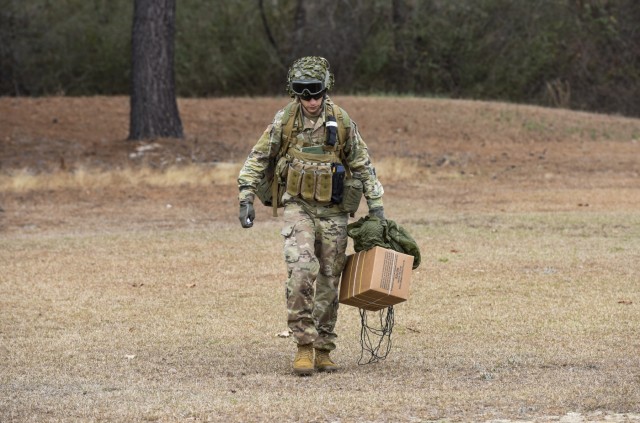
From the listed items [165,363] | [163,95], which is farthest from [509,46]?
[165,363]

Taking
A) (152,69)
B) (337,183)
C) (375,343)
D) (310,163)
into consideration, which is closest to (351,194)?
(337,183)

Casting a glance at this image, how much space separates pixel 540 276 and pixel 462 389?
4.73 metres

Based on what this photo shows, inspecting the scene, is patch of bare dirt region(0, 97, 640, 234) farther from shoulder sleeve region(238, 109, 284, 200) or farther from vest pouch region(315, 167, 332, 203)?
vest pouch region(315, 167, 332, 203)

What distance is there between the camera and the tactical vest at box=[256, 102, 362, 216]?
769 centimetres

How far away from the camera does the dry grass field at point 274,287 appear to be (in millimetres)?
7066

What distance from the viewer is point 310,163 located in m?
7.73

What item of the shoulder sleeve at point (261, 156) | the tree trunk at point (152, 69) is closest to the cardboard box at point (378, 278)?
the shoulder sleeve at point (261, 156)

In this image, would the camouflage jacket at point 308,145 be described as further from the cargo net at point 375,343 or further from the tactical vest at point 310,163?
the cargo net at point 375,343

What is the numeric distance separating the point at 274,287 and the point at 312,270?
3972mm

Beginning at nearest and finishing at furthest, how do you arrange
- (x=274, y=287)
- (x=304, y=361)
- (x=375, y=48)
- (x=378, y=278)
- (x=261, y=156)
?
(x=378, y=278)
(x=304, y=361)
(x=261, y=156)
(x=274, y=287)
(x=375, y=48)

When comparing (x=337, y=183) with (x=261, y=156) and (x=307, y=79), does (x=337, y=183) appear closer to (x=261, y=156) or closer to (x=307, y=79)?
(x=261, y=156)

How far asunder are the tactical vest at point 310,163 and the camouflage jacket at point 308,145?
0.09ft

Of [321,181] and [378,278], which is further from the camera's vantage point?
[321,181]

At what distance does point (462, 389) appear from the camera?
23.7 feet
